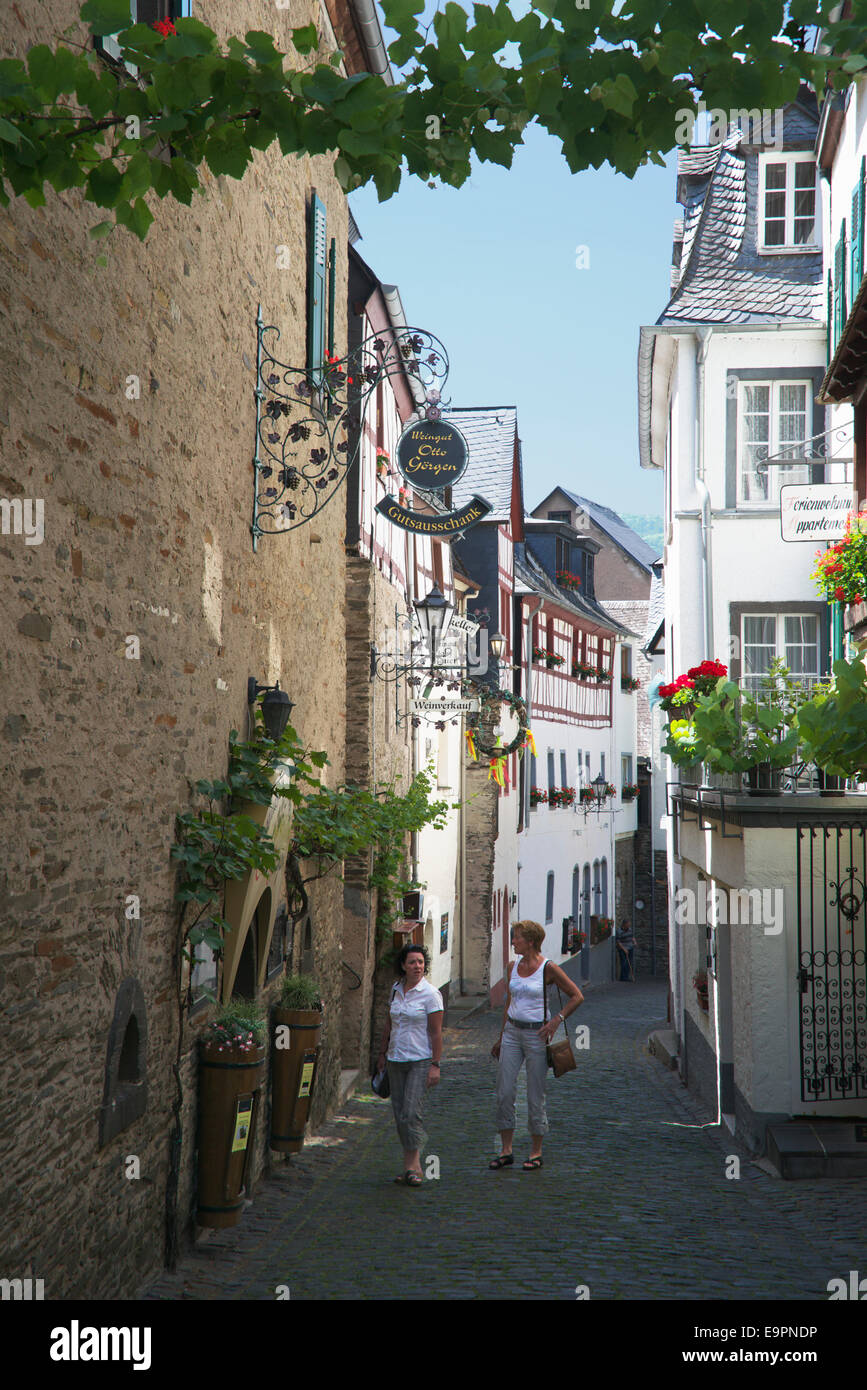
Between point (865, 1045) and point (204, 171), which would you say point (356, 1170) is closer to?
point (865, 1045)

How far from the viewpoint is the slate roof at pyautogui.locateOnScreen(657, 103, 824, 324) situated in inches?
651

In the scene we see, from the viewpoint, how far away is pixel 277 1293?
5785 millimetres

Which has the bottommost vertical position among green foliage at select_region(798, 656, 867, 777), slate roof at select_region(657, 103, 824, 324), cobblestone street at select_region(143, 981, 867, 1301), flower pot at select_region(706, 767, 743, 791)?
cobblestone street at select_region(143, 981, 867, 1301)

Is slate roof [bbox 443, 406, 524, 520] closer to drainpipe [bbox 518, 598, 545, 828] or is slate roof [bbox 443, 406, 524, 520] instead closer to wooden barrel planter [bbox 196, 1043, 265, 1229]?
drainpipe [bbox 518, 598, 545, 828]

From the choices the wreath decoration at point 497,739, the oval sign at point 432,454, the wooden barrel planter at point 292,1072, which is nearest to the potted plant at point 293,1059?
the wooden barrel planter at point 292,1072

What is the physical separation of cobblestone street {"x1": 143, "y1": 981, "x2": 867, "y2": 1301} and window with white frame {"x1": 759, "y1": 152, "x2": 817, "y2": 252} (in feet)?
36.1

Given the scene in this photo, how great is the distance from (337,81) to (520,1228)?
569 centimetres

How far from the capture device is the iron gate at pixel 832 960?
31.1 feet

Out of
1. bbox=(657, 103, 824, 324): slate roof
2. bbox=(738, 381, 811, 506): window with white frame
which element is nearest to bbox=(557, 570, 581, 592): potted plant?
bbox=(657, 103, 824, 324): slate roof

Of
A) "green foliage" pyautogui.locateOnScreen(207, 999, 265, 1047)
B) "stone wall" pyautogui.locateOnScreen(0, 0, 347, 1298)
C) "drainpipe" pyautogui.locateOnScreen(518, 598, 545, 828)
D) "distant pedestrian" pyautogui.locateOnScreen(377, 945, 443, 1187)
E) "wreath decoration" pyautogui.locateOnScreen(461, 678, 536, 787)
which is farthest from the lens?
"drainpipe" pyautogui.locateOnScreen(518, 598, 545, 828)

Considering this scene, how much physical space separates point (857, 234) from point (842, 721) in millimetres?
6670

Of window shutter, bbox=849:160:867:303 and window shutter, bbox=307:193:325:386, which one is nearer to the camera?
window shutter, bbox=307:193:325:386

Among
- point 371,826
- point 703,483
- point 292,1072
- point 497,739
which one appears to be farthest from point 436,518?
point 497,739

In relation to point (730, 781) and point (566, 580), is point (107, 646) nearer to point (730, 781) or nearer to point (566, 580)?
point (730, 781)
